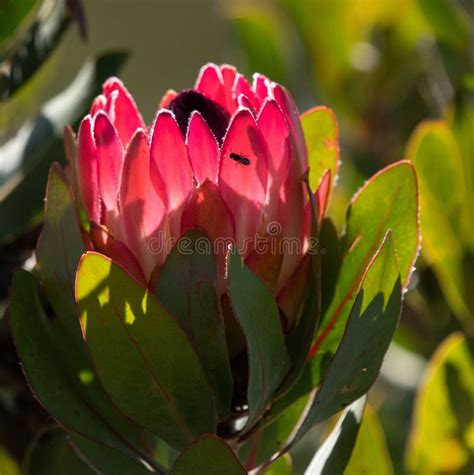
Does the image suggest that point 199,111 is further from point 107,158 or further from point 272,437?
point 272,437

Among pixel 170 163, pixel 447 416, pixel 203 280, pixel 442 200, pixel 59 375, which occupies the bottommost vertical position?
pixel 447 416

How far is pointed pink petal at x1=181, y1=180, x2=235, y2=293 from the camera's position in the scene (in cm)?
93

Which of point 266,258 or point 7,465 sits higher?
point 266,258

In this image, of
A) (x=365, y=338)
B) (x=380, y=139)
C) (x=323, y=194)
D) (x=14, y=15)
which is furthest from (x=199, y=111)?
(x=380, y=139)

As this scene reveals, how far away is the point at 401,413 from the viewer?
6.26 ft

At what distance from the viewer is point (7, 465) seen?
136 centimetres

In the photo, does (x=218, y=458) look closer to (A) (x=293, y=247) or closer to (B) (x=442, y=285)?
(A) (x=293, y=247)

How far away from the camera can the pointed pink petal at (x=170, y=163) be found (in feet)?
3.00

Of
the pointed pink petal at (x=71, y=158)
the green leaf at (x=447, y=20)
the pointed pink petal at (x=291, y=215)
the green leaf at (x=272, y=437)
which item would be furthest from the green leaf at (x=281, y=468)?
the green leaf at (x=447, y=20)

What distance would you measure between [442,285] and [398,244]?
681 mm

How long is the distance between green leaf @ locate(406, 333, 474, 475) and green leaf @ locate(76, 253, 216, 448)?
20.9 inches

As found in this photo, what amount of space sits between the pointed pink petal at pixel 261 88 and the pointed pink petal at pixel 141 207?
144 mm

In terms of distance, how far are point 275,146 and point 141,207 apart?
0.13 meters

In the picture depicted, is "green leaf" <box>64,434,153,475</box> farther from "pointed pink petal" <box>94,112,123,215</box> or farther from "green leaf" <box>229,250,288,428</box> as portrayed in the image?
"pointed pink petal" <box>94,112,123,215</box>
